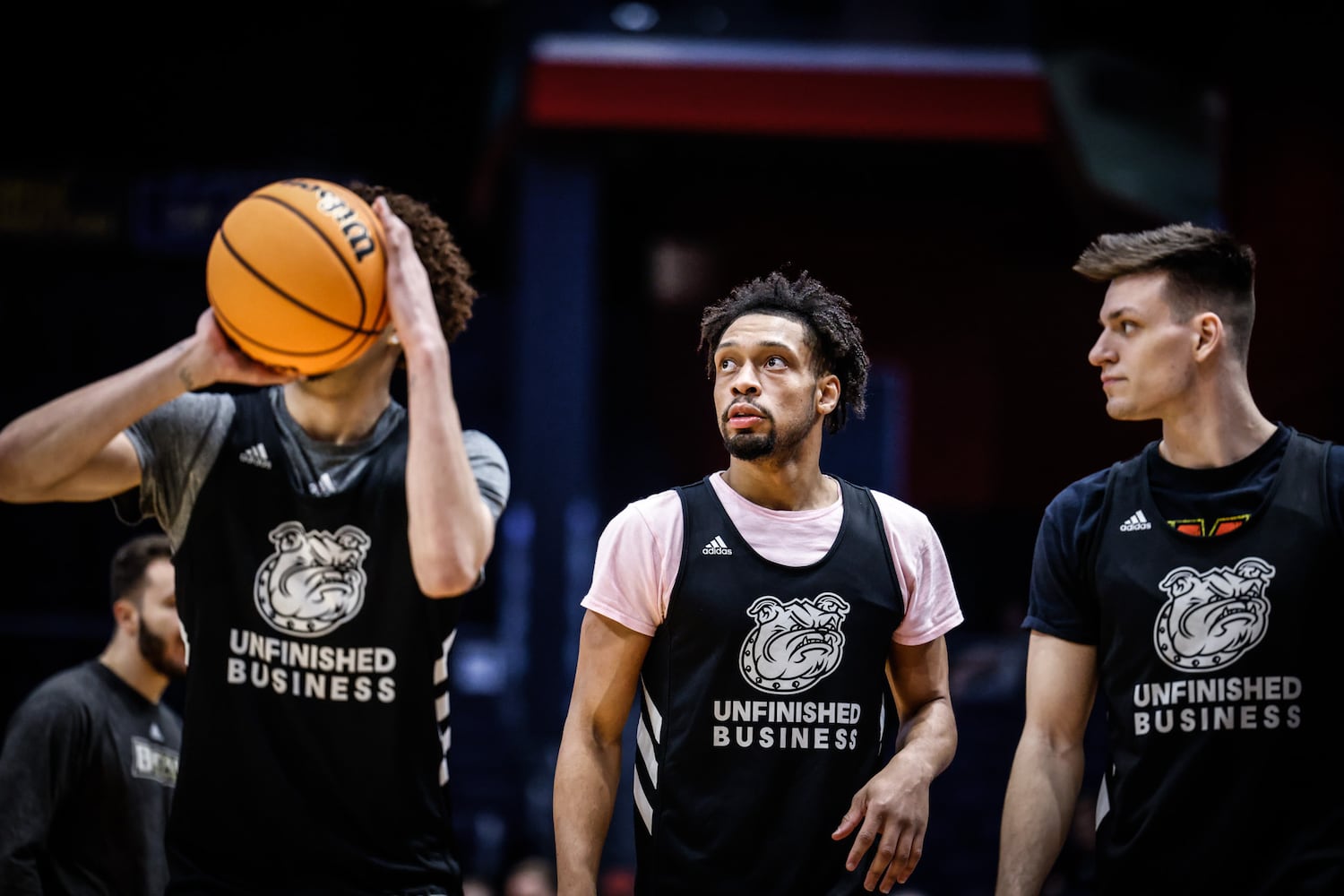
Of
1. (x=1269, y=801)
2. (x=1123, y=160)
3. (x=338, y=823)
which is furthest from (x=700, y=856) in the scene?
(x=1123, y=160)

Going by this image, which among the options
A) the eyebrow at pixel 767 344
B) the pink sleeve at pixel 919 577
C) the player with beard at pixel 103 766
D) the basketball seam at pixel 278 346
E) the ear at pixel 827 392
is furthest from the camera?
the player with beard at pixel 103 766

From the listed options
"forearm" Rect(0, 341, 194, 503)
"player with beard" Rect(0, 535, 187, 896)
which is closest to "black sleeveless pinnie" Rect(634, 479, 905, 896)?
"forearm" Rect(0, 341, 194, 503)

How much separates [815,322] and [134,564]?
106 inches

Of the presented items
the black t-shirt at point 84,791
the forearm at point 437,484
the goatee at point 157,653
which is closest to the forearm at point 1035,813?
the forearm at point 437,484

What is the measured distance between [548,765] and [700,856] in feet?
22.1

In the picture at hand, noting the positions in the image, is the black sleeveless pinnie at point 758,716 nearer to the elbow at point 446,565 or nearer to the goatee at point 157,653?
the elbow at point 446,565

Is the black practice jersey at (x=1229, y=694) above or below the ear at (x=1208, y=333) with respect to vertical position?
below

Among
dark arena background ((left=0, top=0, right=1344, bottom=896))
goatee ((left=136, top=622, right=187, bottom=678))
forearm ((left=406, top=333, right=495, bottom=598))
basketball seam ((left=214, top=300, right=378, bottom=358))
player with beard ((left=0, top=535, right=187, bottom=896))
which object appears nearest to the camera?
forearm ((left=406, top=333, right=495, bottom=598))

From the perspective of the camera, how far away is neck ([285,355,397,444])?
134 inches

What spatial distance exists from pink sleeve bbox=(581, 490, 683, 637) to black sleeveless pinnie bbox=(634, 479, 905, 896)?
37mm

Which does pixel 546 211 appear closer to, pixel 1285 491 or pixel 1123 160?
pixel 1123 160

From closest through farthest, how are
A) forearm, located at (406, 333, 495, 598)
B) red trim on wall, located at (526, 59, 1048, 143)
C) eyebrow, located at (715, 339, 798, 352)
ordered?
forearm, located at (406, 333, 495, 598) < eyebrow, located at (715, 339, 798, 352) < red trim on wall, located at (526, 59, 1048, 143)

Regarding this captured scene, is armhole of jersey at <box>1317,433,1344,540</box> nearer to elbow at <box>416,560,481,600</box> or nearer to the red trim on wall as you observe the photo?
elbow at <box>416,560,481,600</box>

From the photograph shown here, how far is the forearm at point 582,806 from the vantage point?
327 cm
